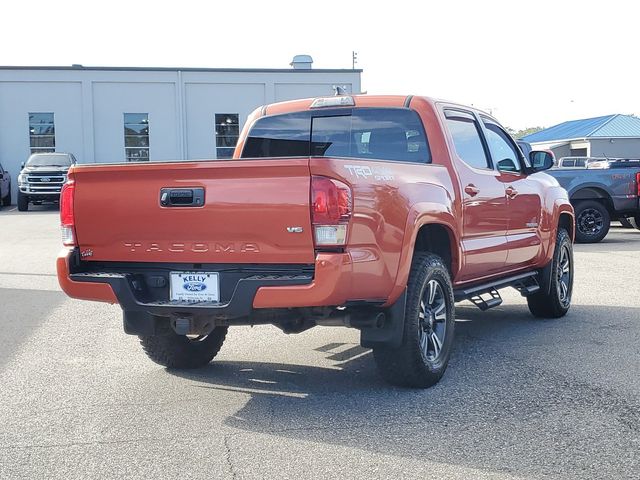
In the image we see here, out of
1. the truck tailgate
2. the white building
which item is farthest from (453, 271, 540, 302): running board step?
the white building

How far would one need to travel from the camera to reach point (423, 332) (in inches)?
232

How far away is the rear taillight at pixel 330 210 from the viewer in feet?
15.9

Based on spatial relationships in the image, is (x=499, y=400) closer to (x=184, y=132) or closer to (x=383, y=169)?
(x=383, y=169)

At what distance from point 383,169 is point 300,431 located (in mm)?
1657

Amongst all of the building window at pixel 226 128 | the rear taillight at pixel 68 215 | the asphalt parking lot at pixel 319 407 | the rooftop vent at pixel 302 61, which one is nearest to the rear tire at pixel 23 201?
the building window at pixel 226 128

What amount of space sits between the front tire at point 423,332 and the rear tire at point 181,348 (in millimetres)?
1523

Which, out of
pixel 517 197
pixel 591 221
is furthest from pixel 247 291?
pixel 591 221

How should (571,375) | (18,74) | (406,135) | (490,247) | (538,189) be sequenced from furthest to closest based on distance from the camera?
(18,74)
(538,189)
(490,247)
(406,135)
(571,375)

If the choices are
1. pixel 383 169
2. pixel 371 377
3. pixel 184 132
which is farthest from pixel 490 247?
pixel 184 132

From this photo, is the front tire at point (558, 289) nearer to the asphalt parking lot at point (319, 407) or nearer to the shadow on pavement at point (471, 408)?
the asphalt parking lot at point (319, 407)

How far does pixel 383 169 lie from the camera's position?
210 inches

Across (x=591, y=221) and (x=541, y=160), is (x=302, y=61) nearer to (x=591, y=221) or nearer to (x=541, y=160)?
(x=591, y=221)

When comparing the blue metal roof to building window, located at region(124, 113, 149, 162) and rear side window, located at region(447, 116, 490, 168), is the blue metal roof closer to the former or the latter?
building window, located at region(124, 113, 149, 162)

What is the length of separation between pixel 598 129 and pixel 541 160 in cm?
4669
